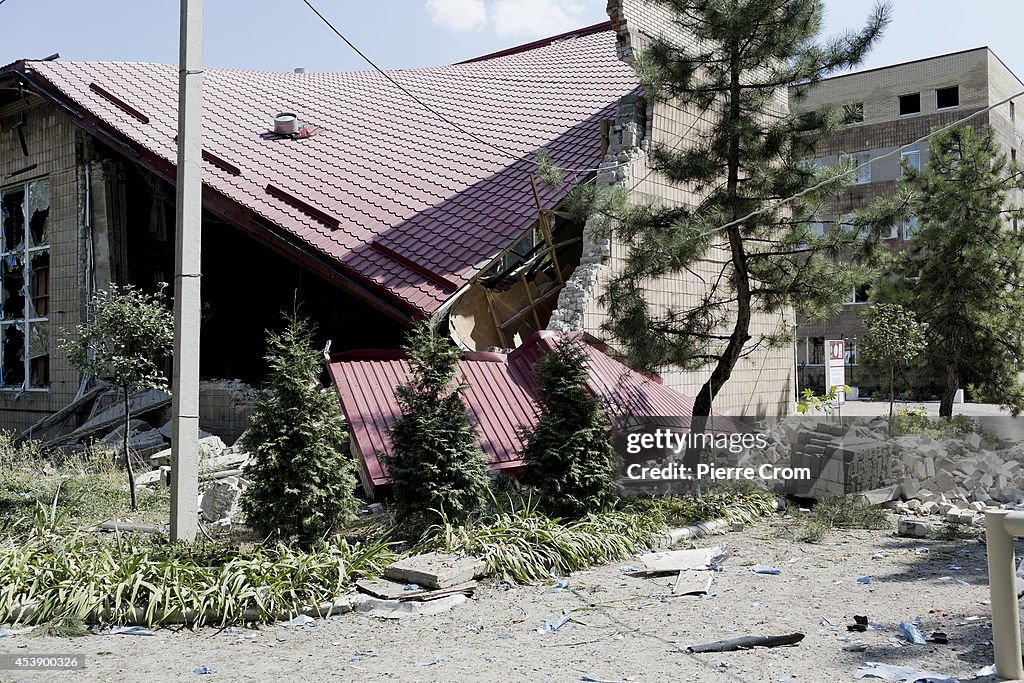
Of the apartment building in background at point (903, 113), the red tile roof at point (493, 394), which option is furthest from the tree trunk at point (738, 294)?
the apartment building in background at point (903, 113)

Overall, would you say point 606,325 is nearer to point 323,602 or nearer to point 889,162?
point 323,602

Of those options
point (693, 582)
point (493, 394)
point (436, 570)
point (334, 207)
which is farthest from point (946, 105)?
point (436, 570)

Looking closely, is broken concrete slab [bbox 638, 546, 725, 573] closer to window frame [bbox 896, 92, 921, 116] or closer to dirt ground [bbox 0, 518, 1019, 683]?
dirt ground [bbox 0, 518, 1019, 683]

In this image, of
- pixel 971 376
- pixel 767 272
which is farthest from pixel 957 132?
pixel 767 272

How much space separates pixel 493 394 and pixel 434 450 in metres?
3.57

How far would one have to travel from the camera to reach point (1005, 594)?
475 cm

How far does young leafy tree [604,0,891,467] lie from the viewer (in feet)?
34.6

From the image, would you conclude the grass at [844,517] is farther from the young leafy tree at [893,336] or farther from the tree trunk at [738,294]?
the young leafy tree at [893,336]

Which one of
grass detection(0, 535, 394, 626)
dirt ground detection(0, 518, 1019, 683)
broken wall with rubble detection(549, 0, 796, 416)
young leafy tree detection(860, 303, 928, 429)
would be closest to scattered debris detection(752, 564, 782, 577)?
dirt ground detection(0, 518, 1019, 683)

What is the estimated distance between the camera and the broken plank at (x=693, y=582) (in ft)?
23.3

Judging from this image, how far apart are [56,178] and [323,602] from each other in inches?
530

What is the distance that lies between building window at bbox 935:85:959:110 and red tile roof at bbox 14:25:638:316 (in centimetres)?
2668

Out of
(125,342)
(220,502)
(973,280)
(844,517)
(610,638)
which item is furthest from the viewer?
(973,280)

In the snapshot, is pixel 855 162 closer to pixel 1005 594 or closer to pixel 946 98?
pixel 1005 594
